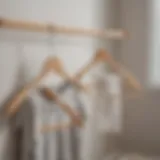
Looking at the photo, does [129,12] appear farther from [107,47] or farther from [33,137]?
[33,137]

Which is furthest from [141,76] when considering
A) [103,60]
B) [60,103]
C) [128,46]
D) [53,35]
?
[60,103]

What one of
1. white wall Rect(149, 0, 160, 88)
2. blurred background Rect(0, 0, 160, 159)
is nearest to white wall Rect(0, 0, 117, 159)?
blurred background Rect(0, 0, 160, 159)

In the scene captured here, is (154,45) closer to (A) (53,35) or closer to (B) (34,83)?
(A) (53,35)

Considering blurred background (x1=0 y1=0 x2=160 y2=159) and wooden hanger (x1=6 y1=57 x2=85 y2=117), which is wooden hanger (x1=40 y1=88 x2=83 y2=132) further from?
blurred background (x1=0 y1=0 x2=160 y2=159)

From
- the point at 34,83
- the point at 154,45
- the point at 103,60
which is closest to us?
the point at 34,83

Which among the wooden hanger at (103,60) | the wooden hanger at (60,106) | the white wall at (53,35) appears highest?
the white wall at (53,35)

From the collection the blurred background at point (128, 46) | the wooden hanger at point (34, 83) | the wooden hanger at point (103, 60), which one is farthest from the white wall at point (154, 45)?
the wooden hanger at point (34, 83)

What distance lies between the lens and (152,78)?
82.0 inches

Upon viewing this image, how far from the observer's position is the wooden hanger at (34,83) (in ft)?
4.48

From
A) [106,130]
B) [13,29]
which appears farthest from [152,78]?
[13,29]

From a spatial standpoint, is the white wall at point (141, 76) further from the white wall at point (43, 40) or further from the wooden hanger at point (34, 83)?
the wooden hanger at point (34, 83)

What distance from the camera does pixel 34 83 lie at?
1.42 meters

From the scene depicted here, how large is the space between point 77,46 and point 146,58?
1.54ft

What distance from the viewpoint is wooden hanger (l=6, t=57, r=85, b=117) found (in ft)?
4.48
